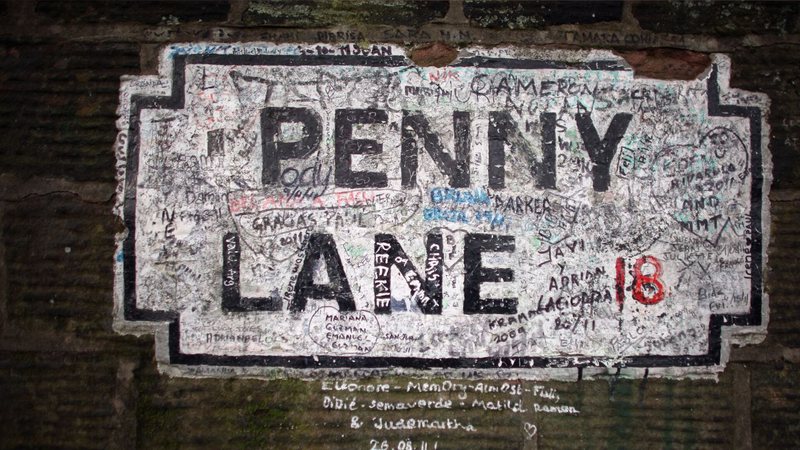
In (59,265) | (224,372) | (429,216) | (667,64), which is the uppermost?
(667,64)

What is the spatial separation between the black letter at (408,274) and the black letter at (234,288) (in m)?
0.49

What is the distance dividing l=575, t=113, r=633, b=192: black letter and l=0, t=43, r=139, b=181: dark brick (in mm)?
2222

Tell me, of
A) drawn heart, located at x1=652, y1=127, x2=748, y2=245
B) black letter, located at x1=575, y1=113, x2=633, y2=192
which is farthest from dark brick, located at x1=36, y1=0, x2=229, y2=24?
drawn heart, located at x1=652, y1=127, x2=748, y2=245

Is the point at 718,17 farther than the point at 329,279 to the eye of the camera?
Yes

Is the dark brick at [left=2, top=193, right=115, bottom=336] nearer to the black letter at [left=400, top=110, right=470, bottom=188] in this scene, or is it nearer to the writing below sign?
the writing below sign

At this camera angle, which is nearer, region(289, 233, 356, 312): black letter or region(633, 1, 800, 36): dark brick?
region(289, 233, 356, 312): black letter

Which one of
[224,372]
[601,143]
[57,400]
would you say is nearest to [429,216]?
[601,143]

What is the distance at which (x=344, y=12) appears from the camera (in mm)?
2795

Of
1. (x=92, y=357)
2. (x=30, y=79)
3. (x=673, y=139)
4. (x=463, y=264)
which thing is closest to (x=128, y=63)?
(x=30, y=79)

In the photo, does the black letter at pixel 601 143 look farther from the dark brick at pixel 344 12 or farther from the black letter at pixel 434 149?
the dark brick at pixel 344 12

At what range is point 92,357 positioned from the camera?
108 inches

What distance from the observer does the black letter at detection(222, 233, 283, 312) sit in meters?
2.71

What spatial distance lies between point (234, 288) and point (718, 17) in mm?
2748

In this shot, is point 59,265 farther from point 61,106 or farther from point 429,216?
point 429,216
